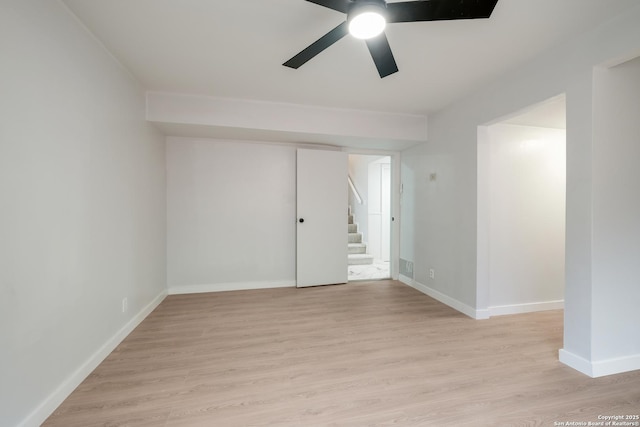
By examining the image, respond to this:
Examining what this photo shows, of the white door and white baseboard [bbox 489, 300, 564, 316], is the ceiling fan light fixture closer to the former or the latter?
the white door

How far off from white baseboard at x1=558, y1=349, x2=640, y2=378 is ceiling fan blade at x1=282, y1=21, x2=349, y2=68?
103 inches

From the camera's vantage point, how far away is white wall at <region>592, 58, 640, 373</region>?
178cm

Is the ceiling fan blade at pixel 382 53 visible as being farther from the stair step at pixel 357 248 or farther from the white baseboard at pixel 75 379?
the stair step at pixel 357 248

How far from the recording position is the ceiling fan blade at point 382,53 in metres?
1.49

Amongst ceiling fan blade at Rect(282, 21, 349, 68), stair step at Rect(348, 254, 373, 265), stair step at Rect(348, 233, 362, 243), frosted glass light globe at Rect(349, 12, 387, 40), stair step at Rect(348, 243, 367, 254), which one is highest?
ceiling fan blade at Rect(282, 21, 349, 68)

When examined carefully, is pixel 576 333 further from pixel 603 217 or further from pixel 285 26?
pixel 285 26

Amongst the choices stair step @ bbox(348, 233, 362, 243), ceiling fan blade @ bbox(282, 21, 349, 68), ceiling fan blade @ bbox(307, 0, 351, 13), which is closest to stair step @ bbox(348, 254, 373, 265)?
stair step @ bbox(348, 233, 362, 243)

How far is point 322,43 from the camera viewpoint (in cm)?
150

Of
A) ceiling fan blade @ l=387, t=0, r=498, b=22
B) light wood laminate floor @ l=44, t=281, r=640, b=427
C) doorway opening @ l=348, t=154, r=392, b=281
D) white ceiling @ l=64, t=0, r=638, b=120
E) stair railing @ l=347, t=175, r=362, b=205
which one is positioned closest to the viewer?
ceiling fan blade @ l=387, t=0, r=498, b=22

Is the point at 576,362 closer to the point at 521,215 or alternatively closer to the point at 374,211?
the point at 521,215

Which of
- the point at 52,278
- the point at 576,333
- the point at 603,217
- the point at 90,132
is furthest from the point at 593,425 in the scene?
the point at 90,132

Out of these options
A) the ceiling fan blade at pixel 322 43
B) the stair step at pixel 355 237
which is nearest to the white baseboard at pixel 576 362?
the ceiling fan blade at pixel 322 43

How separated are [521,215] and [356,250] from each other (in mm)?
3023

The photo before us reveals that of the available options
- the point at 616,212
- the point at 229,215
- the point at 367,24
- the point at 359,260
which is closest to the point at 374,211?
the point at 359,260
